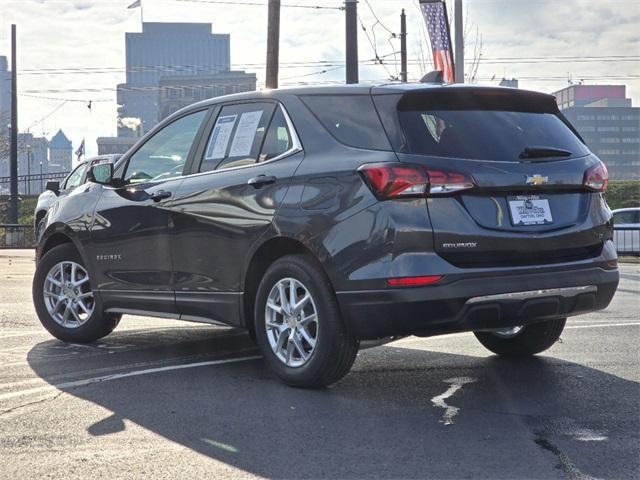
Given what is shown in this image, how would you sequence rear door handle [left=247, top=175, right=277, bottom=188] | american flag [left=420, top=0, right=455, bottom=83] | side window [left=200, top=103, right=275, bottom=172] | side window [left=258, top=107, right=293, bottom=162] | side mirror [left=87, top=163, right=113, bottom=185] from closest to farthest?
rear door handle [left=247, top=175, right=277, bottom=188], side window [left=258, top=107, right=293, bottom=162], side window [left=200, top=103, right=275, bottom=172], side mirror [left=87, top=163, right=113, bottom=185], american flag [left=420, top=0, right=455, bottom=83]

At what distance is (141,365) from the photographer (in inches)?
240

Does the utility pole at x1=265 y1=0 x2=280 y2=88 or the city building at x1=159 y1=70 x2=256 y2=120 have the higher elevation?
the city building at x1=159 y1=70 x2=256 y2=120

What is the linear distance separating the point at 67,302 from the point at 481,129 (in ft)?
12.1

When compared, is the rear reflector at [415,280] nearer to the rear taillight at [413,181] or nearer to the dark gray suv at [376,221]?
the dark gray suv at [376,221]

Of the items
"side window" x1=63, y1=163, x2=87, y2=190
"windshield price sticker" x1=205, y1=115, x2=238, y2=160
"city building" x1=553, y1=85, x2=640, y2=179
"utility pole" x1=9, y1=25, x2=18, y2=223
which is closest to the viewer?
"windshield price sticker" x1=205, y1=115, x2=238, y2=160

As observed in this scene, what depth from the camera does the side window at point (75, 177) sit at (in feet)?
57.5

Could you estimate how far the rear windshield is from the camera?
486 cm

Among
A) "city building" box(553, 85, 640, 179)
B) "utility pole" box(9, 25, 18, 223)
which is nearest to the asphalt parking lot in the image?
"utility pole" box(9, 25, 18, 223)

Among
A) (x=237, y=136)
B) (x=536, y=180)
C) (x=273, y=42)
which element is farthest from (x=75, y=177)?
(x=536, y=180)

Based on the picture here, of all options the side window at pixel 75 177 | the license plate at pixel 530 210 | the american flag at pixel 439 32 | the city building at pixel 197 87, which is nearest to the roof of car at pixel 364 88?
the license plate at pixel 530 210

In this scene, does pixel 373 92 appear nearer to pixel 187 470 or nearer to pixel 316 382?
pixel 316 382

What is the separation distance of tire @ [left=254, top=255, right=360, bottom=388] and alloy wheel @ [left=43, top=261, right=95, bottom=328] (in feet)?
7.00

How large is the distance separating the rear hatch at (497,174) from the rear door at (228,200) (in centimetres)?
77

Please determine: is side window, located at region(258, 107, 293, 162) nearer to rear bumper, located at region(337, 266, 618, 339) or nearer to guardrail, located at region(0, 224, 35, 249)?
rear bumper, located at region(337, 266, 618, 339)
